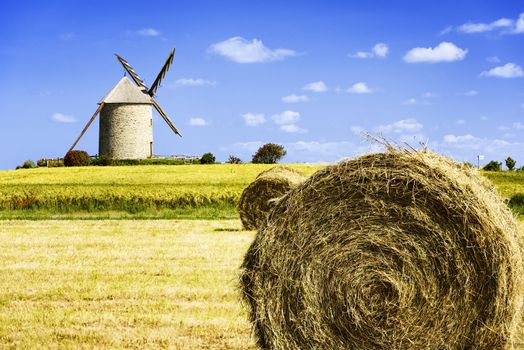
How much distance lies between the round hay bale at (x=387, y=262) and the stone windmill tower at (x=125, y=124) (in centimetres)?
4778

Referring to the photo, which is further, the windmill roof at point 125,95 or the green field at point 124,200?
the windmill roof at point 125,95

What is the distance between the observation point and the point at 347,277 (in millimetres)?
6223

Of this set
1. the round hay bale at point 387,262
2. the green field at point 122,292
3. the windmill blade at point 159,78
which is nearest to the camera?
the round hay bale at point 387,262

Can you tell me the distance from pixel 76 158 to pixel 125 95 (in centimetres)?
616

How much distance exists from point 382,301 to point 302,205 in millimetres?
1110

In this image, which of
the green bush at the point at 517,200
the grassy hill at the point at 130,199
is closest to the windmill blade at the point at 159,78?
the grassy hill at the point at 130,199

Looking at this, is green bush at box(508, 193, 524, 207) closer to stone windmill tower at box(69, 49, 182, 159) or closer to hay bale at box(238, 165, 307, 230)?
hay bale at box(238, 165, 307, 230)

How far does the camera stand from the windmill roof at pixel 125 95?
5350 centimetres

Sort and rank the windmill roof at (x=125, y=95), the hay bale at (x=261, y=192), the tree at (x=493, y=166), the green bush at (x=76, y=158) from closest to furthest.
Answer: the hay bale at (x=261, y=192) → the tree at (x=493, y=166) → the green bush at (x=76, y=158) → the windmill roof at (x=125, y=95)

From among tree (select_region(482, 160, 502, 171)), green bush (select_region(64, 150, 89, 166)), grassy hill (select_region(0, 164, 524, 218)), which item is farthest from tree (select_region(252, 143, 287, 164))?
grassy hill (select_region(0, 164, 524, 218))

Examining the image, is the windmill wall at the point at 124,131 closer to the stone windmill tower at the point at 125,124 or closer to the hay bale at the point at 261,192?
the stone windmill tower at the point at 125,124

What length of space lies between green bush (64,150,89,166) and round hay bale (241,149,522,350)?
157ft

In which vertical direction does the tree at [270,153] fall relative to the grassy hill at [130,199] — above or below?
above

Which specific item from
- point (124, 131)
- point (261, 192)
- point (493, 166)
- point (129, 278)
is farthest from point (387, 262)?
point (124, 131)
